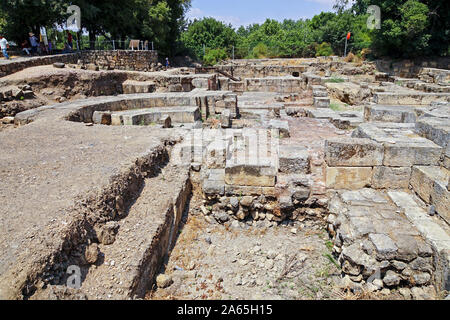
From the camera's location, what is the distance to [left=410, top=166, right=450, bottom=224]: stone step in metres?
4.39

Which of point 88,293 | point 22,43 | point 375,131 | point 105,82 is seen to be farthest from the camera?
point 22,43

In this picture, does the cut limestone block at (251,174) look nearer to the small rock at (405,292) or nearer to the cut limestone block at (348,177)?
the cut limestone block at (348,177)

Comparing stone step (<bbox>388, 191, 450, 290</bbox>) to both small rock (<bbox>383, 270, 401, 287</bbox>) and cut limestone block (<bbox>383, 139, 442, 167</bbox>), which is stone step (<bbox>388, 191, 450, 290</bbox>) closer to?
small rock (<bbox>383, 270, 401, 287</bbox>)

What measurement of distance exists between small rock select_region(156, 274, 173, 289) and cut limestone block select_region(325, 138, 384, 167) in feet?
11.0

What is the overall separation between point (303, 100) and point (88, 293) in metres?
13.0

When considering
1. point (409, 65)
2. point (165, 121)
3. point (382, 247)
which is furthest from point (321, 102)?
point (409, 65)

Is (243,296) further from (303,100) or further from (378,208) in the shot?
(303,100)

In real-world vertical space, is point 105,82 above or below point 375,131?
above

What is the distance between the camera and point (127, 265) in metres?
3.62

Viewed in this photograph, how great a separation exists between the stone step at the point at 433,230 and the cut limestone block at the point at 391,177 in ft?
0.74

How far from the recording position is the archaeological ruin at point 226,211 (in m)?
3.59

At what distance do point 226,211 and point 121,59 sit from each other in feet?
54.2

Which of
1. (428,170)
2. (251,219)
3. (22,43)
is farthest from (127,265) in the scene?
(22,43)

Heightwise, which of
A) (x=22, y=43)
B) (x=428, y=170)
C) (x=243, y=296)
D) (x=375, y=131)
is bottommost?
(x=243, y=296)
